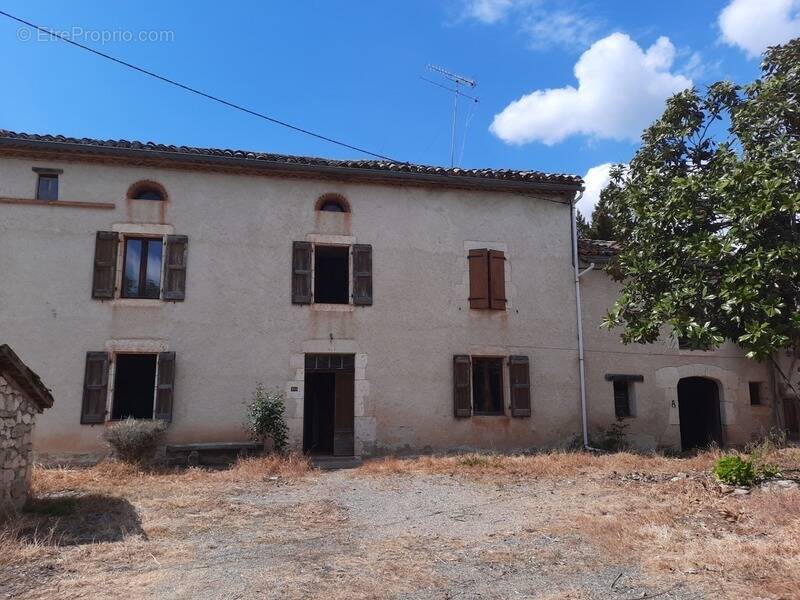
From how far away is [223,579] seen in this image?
15.2 feet

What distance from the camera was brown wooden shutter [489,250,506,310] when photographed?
40.6 feet

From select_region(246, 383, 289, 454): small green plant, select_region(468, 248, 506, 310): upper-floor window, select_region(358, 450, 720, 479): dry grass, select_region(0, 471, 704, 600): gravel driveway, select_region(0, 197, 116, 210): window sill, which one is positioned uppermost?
select_region(0, 197, 116, 210): window sill

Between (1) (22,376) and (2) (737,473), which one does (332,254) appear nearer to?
(1) (22,376)

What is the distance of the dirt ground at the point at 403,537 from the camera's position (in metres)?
4.49

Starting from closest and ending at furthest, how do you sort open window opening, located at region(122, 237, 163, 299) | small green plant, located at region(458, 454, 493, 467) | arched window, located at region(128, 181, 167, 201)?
1. small green plant, located at region(458, 454, 493, 467)
2. open window opening, located at region(122, 237, 163, 299)
3. arched window, located at region(128, 181, 167, 201)

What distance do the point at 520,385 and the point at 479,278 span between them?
2257 millimetres

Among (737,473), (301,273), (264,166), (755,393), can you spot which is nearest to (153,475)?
(301,273)

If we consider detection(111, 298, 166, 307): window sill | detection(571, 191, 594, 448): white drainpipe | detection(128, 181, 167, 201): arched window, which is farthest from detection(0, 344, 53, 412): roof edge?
detection(571, 191, 594, 448): white drainpipe

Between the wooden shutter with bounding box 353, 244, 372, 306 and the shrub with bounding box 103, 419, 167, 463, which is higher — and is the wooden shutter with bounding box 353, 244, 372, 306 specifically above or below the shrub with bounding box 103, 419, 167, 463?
above

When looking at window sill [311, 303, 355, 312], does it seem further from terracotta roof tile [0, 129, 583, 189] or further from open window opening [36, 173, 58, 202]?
open window opening [36, 173, 58, 202]

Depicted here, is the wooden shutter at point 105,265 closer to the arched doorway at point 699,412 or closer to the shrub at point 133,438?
the shrub at point 133,438

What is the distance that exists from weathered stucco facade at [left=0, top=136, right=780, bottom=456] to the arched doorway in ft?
1.40

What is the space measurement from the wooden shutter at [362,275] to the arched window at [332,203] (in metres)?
0.87

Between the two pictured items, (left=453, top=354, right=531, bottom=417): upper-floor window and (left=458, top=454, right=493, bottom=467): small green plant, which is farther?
(left=453, top=354, right=531, bottom=417): upper-floor window
